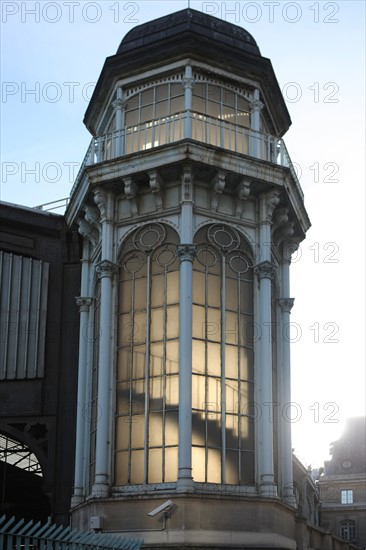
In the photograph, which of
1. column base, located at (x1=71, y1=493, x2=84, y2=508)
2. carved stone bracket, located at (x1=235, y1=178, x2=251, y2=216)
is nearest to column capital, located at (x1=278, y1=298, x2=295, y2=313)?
carved stone bracket, located at (x1=235, y1=178, x2=251, y2=216)

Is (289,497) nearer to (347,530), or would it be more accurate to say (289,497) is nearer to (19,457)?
(19,457)

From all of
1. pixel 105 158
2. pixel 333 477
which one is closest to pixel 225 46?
pixel 105 158

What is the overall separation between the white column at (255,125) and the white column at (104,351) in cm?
450

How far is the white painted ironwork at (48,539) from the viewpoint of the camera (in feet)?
42.8

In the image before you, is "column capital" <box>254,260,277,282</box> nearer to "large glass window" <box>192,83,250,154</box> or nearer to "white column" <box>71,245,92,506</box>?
"large glass window" <box>192,83,250,154</box>

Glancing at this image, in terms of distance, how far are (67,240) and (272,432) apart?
9.57 metres

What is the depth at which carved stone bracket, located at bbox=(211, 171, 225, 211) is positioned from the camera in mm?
23656

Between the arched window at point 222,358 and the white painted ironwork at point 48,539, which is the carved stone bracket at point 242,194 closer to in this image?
the arched window at point 222,358

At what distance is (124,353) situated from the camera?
23.3 m

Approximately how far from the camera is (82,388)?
25.0 meters

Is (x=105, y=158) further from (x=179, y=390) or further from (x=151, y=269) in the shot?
(x=179, y=390)

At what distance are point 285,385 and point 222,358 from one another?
300 cm

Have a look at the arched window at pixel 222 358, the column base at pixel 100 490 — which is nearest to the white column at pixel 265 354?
the arched window at pixel 222 358

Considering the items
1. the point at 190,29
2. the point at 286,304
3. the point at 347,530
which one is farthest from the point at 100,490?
the point at 347,530
